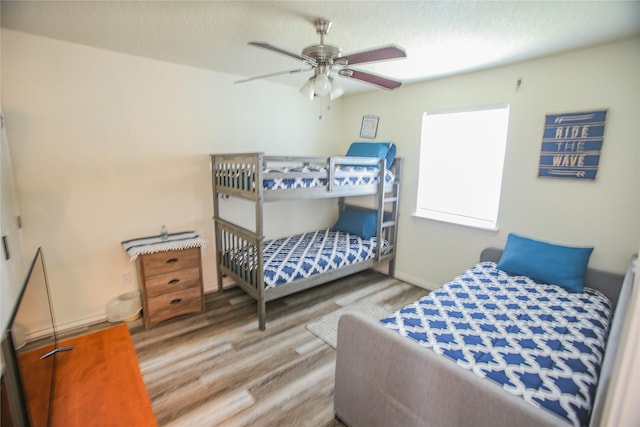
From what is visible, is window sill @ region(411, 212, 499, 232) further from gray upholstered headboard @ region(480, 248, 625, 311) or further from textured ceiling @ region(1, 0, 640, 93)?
textured ceiling @ region(1, 0, 640, 93)

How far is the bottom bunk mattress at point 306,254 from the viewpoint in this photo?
2752 millimetres

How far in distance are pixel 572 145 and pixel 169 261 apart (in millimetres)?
3576

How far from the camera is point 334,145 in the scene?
4301mm

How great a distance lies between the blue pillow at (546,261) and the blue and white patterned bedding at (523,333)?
0.25 ft

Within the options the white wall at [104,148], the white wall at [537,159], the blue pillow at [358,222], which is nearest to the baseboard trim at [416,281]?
the white wall at [537,159]

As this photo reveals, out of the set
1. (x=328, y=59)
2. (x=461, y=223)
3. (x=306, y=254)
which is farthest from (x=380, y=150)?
(x=328, y=59)

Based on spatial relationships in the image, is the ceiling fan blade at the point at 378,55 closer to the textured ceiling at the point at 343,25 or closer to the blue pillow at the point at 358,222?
the textured ceiling at the point at 343,25

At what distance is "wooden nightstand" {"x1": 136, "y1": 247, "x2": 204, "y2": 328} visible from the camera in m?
2.58

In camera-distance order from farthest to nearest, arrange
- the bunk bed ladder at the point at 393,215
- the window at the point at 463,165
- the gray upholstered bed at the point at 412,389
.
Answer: the bunk bed ladder at the point at 393,215 → the window at the point at 463,165 → the gray upholstered bed at the point at 412,389

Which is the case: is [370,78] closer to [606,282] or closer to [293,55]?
[293,55]

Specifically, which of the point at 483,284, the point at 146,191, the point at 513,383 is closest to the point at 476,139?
the point at 483,284

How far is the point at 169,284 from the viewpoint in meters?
2.70

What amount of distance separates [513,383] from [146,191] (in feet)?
10.2

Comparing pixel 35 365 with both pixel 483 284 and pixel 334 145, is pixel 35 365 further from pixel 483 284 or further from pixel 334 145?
pixel 334 145
